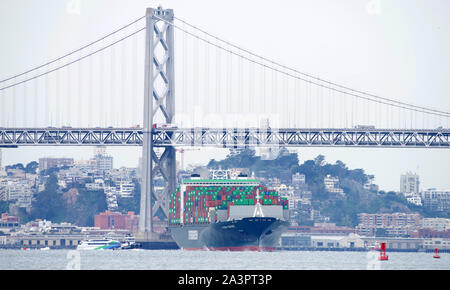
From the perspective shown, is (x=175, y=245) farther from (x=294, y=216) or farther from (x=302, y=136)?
(x=294, y=216)

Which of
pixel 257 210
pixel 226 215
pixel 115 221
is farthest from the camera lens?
pixel 115 221

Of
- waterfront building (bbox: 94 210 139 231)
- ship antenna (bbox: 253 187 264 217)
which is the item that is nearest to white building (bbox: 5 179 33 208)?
waterfront building (bbox: 94 210 139 231)

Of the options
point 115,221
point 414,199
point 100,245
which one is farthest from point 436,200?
point 100,245

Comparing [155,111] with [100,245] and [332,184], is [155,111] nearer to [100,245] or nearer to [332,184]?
[100,245]

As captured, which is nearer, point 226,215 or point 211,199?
point 226,215

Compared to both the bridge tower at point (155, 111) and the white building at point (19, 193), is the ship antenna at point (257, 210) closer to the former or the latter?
the bridge tower at point (155, 111)

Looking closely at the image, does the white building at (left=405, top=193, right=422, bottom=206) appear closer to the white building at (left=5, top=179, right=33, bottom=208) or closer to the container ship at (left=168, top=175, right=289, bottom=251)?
the white building at (left=5, top=179, right=33, bottom=208)

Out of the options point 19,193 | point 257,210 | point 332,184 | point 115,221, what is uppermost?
point 332,184
